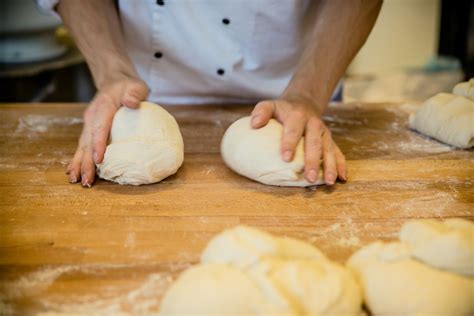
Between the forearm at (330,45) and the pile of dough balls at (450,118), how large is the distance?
1.12ft

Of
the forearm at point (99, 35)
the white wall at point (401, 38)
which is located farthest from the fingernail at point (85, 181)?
the white wall at point (401, 38)

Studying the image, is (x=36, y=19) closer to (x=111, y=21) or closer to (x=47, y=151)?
(x=111, y=21)

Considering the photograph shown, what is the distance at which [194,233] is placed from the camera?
1228 mm

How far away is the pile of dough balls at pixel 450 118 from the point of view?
166cm

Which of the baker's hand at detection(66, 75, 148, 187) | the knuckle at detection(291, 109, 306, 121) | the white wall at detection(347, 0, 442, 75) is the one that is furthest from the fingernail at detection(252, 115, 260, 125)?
the white wall at detection(347, 0, 442, 75)

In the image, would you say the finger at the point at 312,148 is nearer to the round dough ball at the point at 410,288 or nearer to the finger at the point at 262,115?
the finger at the point at 262,115

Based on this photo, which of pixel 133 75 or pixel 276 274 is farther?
pixel 133 75

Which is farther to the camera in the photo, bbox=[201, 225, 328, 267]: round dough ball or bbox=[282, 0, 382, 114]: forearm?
bbox=[282, 0, 382, 114]: forearm

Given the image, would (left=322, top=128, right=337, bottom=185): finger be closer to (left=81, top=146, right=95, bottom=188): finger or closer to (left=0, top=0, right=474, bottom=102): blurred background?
(left=81, top=146, right=95, bottom=188): finger

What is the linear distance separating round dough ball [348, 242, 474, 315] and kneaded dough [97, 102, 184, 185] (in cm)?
67

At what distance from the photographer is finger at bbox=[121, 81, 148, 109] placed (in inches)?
57.9

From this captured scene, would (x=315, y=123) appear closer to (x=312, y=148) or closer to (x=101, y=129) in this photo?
(x=312, y=148)

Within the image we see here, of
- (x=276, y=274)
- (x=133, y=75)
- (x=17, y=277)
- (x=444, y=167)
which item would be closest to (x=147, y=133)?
(x=133, y=75)

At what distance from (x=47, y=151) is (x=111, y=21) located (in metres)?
0.54
